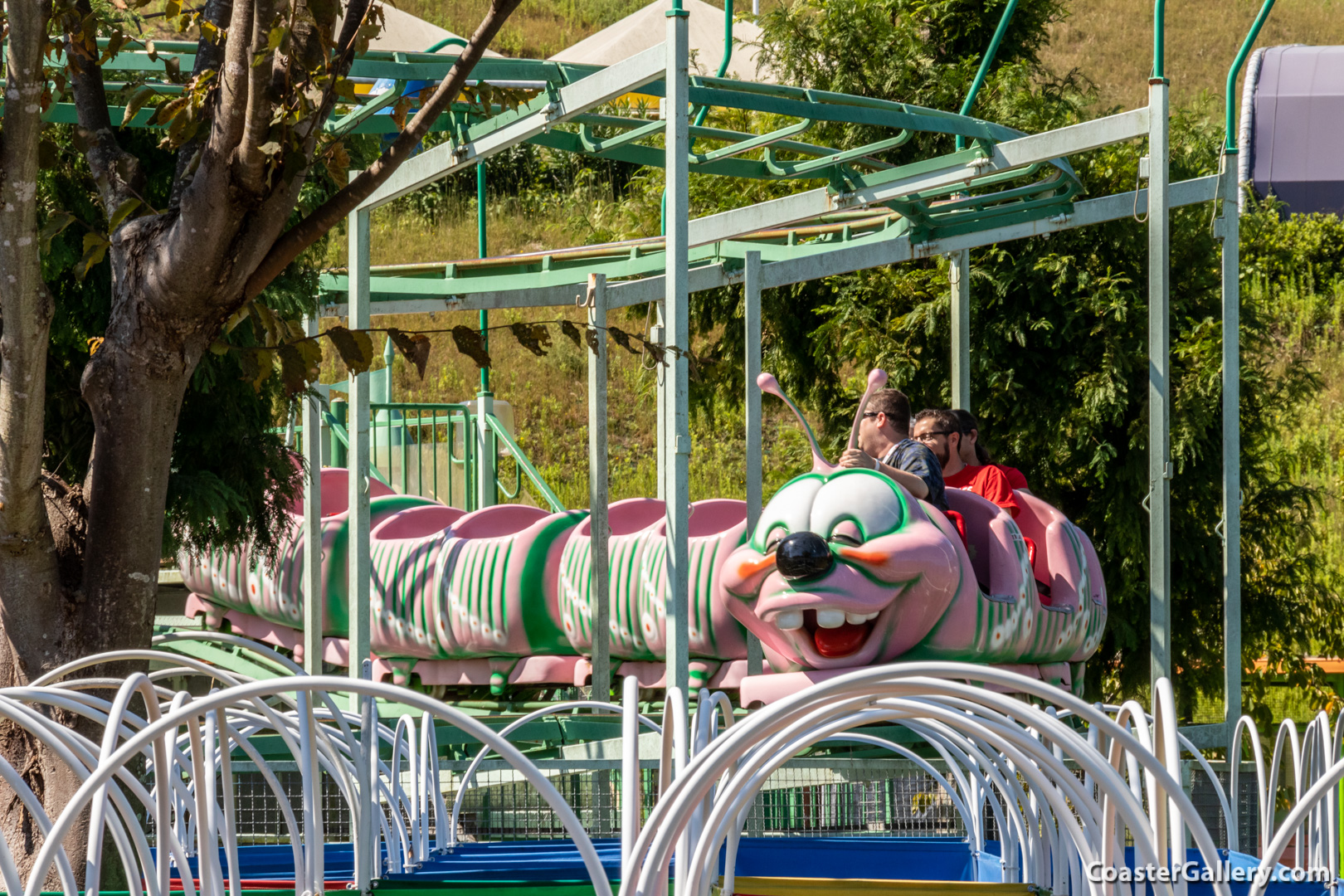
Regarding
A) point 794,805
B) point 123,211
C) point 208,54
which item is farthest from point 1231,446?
point 123,211

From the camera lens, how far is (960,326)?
7.79 meters

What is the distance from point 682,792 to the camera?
2025mm

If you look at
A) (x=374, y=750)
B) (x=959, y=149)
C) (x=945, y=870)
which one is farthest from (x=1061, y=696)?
(x=959, y=149)

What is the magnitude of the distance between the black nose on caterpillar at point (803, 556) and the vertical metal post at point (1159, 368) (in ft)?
4.42

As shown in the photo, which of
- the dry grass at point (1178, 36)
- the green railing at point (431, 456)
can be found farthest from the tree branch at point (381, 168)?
the dry grass at point (1178, 36)

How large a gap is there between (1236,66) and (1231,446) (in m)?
1.40

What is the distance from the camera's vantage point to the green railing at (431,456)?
32.5ft

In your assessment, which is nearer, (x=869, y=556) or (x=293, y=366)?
(x=293, y=366)

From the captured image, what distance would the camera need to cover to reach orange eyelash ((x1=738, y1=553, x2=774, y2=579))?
5.28m

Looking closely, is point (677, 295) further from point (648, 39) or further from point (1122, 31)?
point (1122, 31)

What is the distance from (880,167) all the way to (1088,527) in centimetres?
359

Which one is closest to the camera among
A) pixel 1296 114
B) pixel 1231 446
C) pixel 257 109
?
pixel 257 109

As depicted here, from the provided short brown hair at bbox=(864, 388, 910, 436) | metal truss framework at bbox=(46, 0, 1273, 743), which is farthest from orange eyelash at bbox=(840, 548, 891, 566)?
short brown hair at bbox=(864, 388, 910, 436)

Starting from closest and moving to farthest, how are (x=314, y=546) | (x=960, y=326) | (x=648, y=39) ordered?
(x=314, y=546)
(x=960, y=326)
(x=648, y=39)
